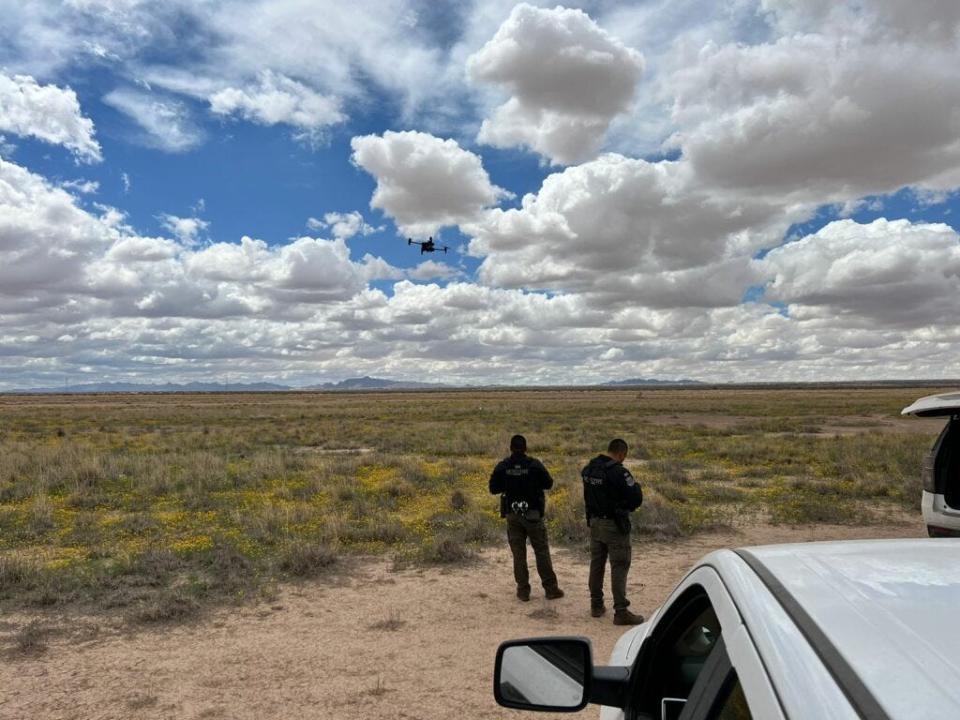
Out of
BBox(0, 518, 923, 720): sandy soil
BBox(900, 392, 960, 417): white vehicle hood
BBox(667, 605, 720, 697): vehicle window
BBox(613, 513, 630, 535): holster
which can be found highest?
BBox(900, 392, 960, 417): white vehicle hood

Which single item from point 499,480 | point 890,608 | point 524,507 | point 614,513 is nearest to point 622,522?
point 614,513

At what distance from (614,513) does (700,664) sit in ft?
16.6

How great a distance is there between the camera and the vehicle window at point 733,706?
1.42m

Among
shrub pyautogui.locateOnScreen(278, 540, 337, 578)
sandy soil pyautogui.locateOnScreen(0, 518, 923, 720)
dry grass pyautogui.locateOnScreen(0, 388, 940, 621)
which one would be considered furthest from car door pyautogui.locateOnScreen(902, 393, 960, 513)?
shrub pyautogui.locateOnScreen(278, 540, 337, 578)

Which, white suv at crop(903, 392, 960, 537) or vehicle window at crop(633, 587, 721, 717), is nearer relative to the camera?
vehicle window at crop(633, 587, 721, 717)

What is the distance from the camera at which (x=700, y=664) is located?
7.41 ft

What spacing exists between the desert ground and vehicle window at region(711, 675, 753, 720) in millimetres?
4418

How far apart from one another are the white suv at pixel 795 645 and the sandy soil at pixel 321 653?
135 inches

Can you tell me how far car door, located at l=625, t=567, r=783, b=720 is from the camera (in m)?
1.28

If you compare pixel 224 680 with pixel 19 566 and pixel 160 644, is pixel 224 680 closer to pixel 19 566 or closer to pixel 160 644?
pixel 160 644

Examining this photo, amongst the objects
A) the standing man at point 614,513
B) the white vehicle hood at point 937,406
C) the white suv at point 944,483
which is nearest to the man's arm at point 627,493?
the standing man at point 614,513

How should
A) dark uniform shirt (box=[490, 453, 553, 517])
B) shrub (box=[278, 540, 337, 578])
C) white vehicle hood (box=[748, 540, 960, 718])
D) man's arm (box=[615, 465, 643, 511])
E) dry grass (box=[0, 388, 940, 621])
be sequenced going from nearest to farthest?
white vehicle hood (box=[748, 540, 960, 718])
man's arm (box=[615, 465, 643, 511])
dark uniform shirt (box=[490, 453, 553, 517])
dry grass (box=[0, 388, 940, 621])
shrub (box=[278, 540, 337, 578])

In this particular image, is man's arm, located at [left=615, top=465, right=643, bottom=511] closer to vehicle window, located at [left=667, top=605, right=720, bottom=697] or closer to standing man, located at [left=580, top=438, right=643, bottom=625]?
standing man, located at [left=580, top=438, right=643, bottom=625]

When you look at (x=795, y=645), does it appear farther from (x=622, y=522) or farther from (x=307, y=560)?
(x=307, y=560)
